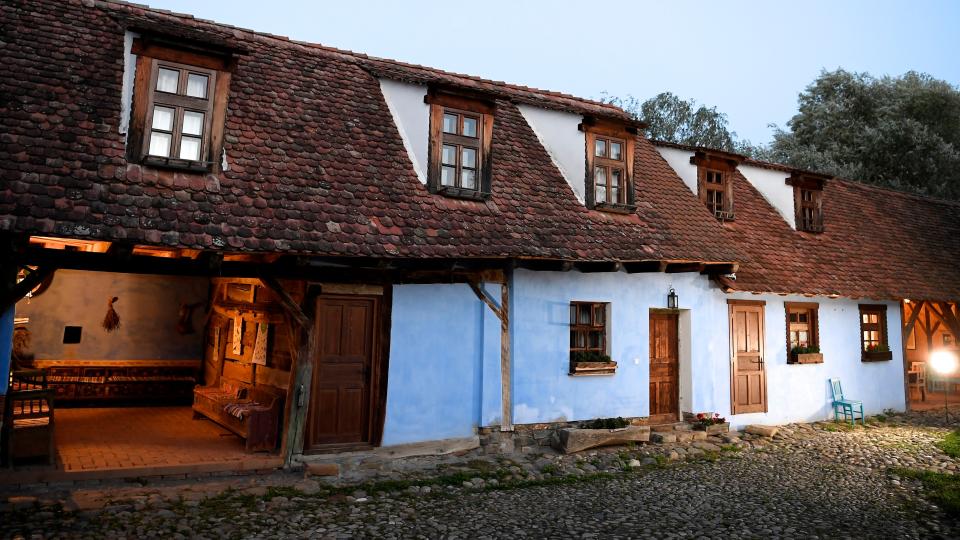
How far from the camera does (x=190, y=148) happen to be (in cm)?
813

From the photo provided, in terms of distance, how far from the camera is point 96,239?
6676 millimetres

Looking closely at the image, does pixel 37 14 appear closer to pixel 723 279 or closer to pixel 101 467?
pixel 101 467

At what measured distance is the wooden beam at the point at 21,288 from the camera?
685 cm

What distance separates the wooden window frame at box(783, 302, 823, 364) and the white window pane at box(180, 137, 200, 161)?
11506 mm

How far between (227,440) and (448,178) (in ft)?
17.0

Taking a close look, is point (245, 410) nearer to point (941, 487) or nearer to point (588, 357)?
point (588, 357)

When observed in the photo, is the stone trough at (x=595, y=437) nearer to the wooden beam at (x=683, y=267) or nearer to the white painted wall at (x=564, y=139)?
the wooden beam at (x=683, y=267)

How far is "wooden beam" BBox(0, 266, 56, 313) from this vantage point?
22.5 ft

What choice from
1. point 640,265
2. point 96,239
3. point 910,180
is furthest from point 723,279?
point 910,180

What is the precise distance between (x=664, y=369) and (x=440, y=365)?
4651 mm

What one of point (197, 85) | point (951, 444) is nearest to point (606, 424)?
point (951, 444)

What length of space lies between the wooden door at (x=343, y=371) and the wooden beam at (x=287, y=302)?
1.50ft

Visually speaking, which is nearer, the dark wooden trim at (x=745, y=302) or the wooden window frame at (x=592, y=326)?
the wooden window frame at (x=592, y=326)

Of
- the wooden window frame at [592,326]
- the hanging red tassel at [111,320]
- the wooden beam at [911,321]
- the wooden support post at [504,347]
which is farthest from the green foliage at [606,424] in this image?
the wooden beam at [911,321]
